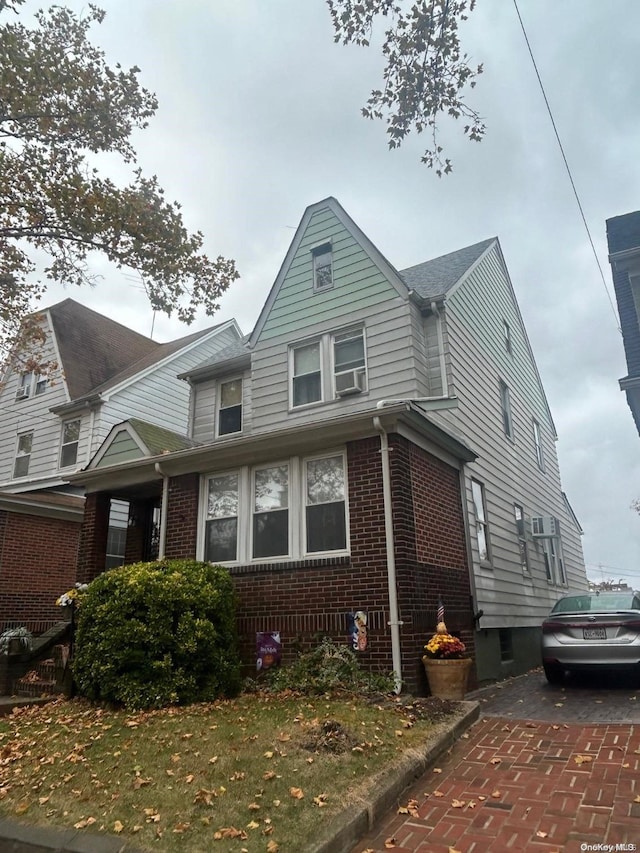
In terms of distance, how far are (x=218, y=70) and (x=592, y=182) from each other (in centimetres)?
592

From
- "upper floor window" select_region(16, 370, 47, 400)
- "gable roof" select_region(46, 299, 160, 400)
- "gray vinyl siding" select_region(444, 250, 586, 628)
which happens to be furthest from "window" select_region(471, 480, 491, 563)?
"upper floor window" select_region(16, 370, 47, 400)

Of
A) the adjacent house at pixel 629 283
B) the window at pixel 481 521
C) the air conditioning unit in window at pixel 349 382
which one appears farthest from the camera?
the adjacent house at pixel 629 283

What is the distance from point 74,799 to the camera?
4289mm

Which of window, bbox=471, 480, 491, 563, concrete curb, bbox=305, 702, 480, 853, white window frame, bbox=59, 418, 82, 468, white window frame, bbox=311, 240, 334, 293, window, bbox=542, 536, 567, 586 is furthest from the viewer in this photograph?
white window frame, bbox=59, 418, 82, 468

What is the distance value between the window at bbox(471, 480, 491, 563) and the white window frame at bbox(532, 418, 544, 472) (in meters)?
5.77

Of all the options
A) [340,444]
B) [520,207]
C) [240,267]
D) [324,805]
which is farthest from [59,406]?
[324,805]

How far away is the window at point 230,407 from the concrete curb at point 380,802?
9000 millimetres

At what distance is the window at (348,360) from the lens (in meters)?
11.3

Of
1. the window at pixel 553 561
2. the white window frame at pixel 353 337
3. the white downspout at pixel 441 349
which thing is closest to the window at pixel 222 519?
the white window frame at pixel 353 337

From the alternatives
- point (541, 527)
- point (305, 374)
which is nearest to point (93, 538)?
point (305, 374)

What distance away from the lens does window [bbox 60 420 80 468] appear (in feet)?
55.0

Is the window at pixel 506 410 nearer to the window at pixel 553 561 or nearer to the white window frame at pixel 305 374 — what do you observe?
the window at pixel 553 561

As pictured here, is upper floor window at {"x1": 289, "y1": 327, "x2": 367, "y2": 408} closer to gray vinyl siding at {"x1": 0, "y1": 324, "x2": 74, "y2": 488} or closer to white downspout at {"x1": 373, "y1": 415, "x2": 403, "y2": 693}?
white downspout at {"x1": 373, "y1": 415, "x2": 403, "y2": 693}

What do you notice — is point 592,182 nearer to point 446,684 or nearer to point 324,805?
point 446,684
